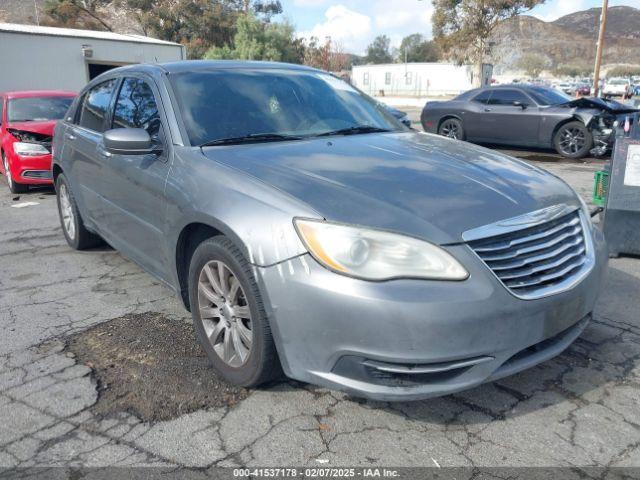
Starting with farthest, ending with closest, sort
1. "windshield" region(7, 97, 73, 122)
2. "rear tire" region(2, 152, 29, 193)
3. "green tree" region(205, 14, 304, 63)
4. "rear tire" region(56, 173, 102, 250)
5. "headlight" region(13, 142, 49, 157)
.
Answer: "green tree" region(205, 14, 304, 63), "windshield" region(7, 97, 73, 122), "rear tire" region(2, 152, 29, 193), "headlight" region(13, 142, 49, 157), "rear tire" region(56, 173, 102, 250)

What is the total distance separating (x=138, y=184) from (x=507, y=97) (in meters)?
10.9

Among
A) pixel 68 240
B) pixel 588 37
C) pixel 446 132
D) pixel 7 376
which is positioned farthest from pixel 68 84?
pixel 588 37

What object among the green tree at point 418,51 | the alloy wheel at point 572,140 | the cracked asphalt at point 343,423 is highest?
the green tree at point 418,51

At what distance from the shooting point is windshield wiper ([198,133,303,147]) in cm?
308

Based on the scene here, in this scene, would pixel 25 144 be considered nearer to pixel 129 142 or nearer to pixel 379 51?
pixel 129 142

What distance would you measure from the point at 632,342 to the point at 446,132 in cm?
1087

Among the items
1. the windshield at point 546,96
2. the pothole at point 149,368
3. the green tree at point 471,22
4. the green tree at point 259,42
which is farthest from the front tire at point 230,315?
the green tree at point 259,42

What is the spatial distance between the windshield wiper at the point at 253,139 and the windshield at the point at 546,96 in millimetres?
10083

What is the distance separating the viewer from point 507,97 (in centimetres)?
1245

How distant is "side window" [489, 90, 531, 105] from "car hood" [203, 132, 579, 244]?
9783 millimetres

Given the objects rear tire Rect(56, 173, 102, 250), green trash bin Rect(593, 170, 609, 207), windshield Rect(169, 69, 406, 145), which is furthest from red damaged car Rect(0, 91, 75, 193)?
green trash bin Rect(593, 170, 609, 207)

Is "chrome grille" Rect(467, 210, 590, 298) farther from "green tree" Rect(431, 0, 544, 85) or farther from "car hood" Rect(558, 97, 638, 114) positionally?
"green tree" Rect(431, 0, 544, 85)

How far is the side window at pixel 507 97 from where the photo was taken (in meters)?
12.2

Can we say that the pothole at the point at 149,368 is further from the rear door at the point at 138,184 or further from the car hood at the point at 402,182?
the car hood at the point at 402,182
